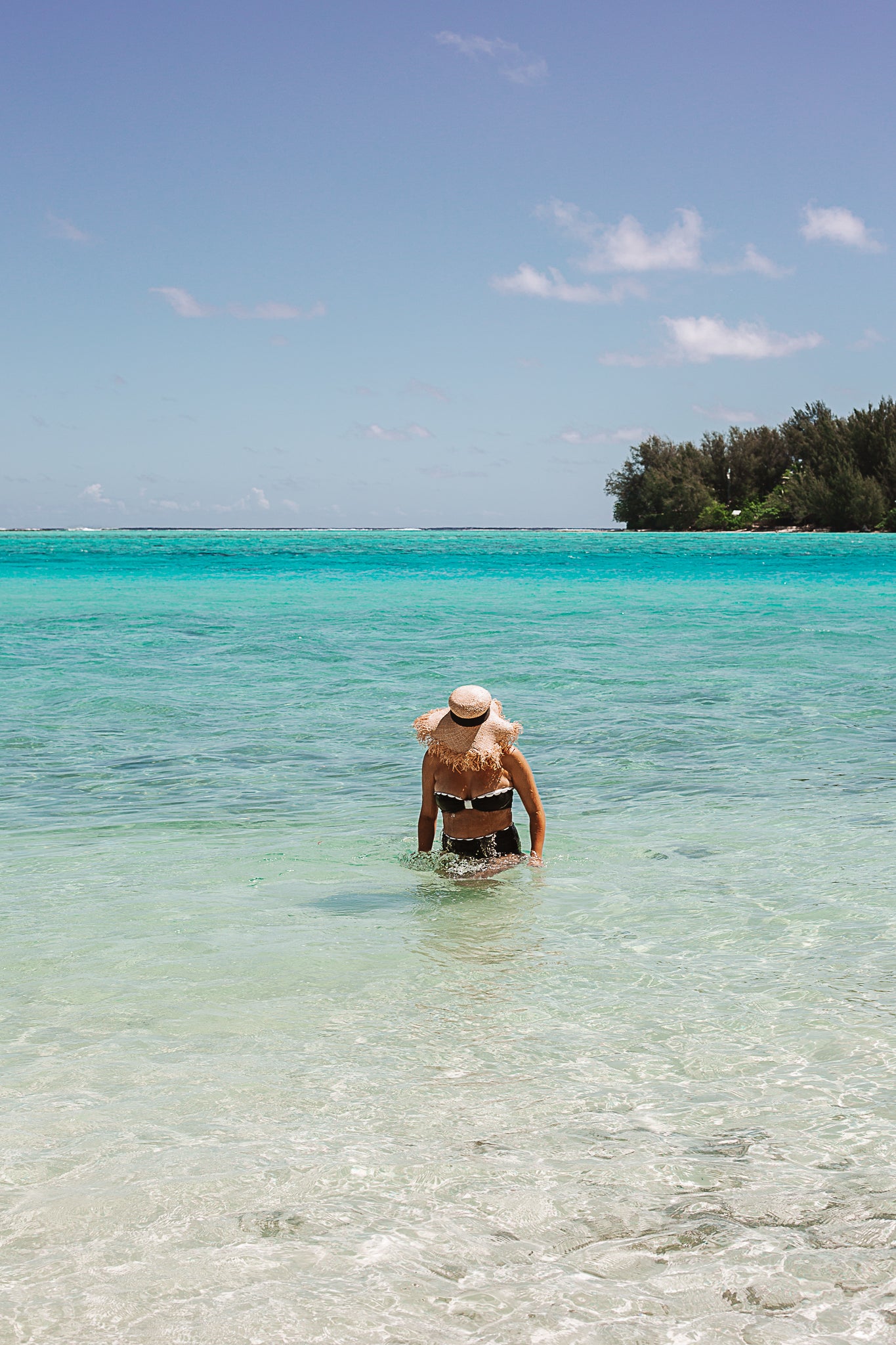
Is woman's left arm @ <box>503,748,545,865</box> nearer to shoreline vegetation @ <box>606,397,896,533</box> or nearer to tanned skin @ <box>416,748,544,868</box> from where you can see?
tanned skin @ <box>416,748,544,868</box>

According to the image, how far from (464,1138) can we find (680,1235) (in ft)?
2.61

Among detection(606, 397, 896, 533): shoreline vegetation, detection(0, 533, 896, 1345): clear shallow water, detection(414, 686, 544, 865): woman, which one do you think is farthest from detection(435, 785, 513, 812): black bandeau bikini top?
detection(606, 397, 896, 533): shoreline vegetation

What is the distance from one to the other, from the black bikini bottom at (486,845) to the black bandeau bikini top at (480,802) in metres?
0.19

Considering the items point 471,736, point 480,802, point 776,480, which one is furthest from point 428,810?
point 776,480

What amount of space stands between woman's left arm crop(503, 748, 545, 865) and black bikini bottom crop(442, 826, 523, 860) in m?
0.12

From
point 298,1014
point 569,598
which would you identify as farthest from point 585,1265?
point 569,598

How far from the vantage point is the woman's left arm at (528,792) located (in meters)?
5.97

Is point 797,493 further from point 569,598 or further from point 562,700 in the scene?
point 562,700

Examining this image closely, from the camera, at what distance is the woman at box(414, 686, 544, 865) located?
19.4ft

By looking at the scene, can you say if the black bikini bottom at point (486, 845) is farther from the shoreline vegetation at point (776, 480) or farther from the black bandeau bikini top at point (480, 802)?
the shoreline vegetation at point (776, 480)

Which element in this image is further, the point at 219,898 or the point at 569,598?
the point at 569,598

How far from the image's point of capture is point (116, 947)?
17.4ft

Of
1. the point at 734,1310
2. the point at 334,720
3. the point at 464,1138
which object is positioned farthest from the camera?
the point at 334,720

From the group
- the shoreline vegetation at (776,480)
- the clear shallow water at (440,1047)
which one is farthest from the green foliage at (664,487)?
the clear shallow water at (440,1047)
